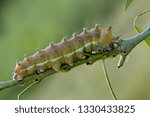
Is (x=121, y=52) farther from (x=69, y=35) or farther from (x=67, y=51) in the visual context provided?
(x=69, y=35)

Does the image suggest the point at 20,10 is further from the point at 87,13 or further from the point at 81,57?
the point at 81,57

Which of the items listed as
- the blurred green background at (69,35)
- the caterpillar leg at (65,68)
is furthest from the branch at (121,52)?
the blurred green background at (69,35)

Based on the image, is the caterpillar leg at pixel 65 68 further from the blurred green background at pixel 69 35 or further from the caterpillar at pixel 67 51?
the blurred green background at pixel 69 35

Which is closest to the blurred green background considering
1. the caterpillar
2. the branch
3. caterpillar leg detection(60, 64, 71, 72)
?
the caterpillar

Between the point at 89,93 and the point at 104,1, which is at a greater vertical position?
the point at 104,1

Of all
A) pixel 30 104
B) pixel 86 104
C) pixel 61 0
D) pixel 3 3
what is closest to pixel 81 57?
pixel 86 104

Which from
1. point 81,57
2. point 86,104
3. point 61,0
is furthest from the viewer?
point 61,0
